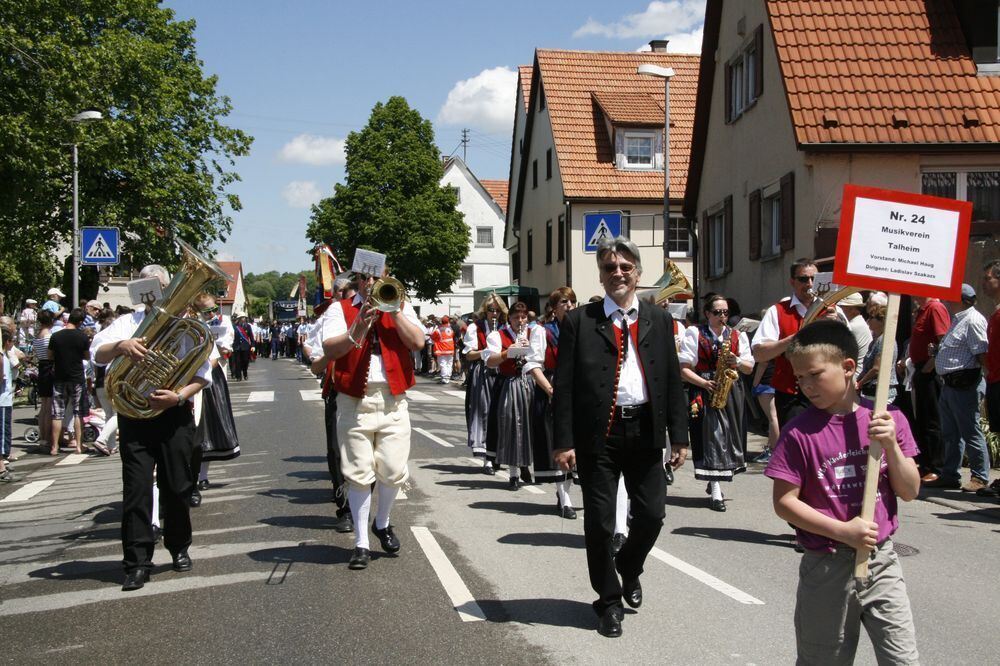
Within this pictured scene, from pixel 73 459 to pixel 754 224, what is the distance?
1324 centimetres

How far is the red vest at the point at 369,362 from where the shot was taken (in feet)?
22.6

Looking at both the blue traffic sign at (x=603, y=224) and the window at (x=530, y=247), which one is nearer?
the blue traffic sign at (x=603, y=224)

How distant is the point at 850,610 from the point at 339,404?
4.17m

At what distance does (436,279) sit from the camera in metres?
55.3

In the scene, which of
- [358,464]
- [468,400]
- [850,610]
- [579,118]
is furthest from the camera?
[579,118]

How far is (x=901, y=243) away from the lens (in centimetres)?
393

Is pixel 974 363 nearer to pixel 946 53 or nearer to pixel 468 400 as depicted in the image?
pixel 468 400

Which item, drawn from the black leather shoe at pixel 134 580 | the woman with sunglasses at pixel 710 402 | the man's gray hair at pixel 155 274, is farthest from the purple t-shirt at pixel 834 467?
the woman with sunglasses at pixel 710 402

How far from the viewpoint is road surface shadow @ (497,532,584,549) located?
7.67m

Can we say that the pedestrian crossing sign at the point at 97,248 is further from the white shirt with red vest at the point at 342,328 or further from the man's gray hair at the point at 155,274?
the white shirt with red vest at the point at 342,328

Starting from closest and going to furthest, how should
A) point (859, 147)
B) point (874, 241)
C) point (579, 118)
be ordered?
1. point (874, 241)
2. point (859, 147)
3. point (579, 118)

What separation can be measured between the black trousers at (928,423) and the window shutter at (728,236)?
1190 cm

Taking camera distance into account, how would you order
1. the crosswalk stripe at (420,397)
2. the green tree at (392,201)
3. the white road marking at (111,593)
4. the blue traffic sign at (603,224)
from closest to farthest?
the white road marking at (111,593) → the blue traffic sign at (603,224) → the crosswalk stripe at (420,397) → the green tree at (392,201)

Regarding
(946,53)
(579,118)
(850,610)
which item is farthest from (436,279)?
(850,610)
